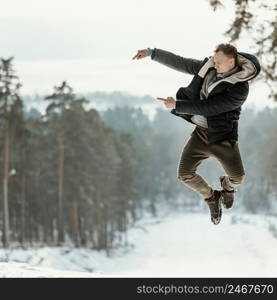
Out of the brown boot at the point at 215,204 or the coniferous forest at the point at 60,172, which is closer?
the brown boot at the point at 215,204

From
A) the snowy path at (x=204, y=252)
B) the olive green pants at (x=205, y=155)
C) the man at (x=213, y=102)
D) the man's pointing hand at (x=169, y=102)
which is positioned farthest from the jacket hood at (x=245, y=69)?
the snowy path at (x=204, y=252)

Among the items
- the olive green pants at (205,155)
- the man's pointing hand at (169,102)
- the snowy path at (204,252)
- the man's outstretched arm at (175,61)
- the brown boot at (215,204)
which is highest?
the man's outstretched arm at (175,61)

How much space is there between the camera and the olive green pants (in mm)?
7109

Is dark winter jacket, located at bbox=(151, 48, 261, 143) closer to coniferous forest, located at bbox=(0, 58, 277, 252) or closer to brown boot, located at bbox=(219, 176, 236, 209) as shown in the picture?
brown boot, located at bbox=(219, 176, 236, 209)

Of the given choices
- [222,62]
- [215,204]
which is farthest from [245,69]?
[215,204]

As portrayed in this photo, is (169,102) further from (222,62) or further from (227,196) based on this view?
(227,196)

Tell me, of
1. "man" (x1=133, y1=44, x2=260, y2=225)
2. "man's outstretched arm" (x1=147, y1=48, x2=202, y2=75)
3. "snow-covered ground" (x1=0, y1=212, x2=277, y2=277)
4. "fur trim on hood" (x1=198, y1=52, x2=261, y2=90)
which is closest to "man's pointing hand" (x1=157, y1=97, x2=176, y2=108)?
"man" (x1=133, y1=44, x2=260, y2=225)

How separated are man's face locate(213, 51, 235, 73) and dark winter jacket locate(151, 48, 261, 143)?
10 cm

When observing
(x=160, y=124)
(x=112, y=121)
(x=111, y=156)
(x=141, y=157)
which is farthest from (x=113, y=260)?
(x=160, y=124)

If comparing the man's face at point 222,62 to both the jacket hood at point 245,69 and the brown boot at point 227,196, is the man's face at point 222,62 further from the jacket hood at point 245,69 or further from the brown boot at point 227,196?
the brown boot at point 227,196

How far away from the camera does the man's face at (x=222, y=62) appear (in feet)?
21.7

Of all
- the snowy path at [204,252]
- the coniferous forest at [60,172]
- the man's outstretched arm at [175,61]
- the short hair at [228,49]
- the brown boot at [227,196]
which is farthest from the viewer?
the snowy path at [204,252]
